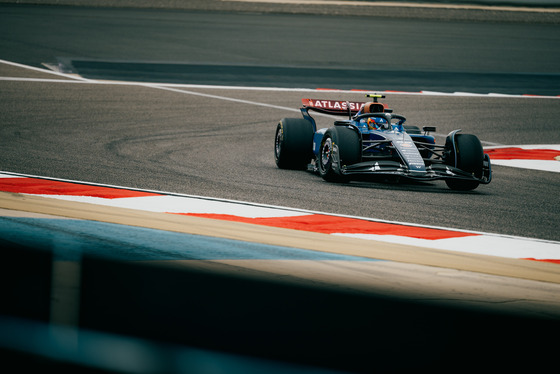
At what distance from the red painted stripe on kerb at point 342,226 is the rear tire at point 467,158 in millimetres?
2237

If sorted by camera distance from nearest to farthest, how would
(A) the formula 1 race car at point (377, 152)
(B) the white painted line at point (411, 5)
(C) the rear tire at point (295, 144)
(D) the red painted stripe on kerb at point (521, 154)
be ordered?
(A) the formula 1 race car at point (377, 152), (C) the rear tire at point (295, 144), (D) the red painted stripe on kerb at point (521, 154), (B) the white painted line at point (411, 5)

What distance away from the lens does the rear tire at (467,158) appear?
8.40m

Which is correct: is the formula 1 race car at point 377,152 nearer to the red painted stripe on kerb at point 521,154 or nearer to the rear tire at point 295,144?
the rear tire at point 295,144

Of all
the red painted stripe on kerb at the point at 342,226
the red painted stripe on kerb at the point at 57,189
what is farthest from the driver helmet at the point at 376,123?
the red painted stripe on kerb at the point at 57,189

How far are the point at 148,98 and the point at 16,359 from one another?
1210cm

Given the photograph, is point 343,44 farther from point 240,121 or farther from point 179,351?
point 179,351

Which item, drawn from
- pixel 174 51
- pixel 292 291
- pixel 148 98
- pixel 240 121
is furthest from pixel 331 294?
pixel 174 51

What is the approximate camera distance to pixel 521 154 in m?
11.4

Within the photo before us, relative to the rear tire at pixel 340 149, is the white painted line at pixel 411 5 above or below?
above

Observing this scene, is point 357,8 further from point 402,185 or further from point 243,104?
point 402,185

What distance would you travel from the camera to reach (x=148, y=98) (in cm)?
1494

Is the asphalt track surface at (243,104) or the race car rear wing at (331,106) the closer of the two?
the asphalt track surface at (243,104)

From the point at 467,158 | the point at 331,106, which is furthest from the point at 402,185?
the point at 331,106

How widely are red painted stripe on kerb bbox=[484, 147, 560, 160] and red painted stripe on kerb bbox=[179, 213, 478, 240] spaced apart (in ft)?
16.7
